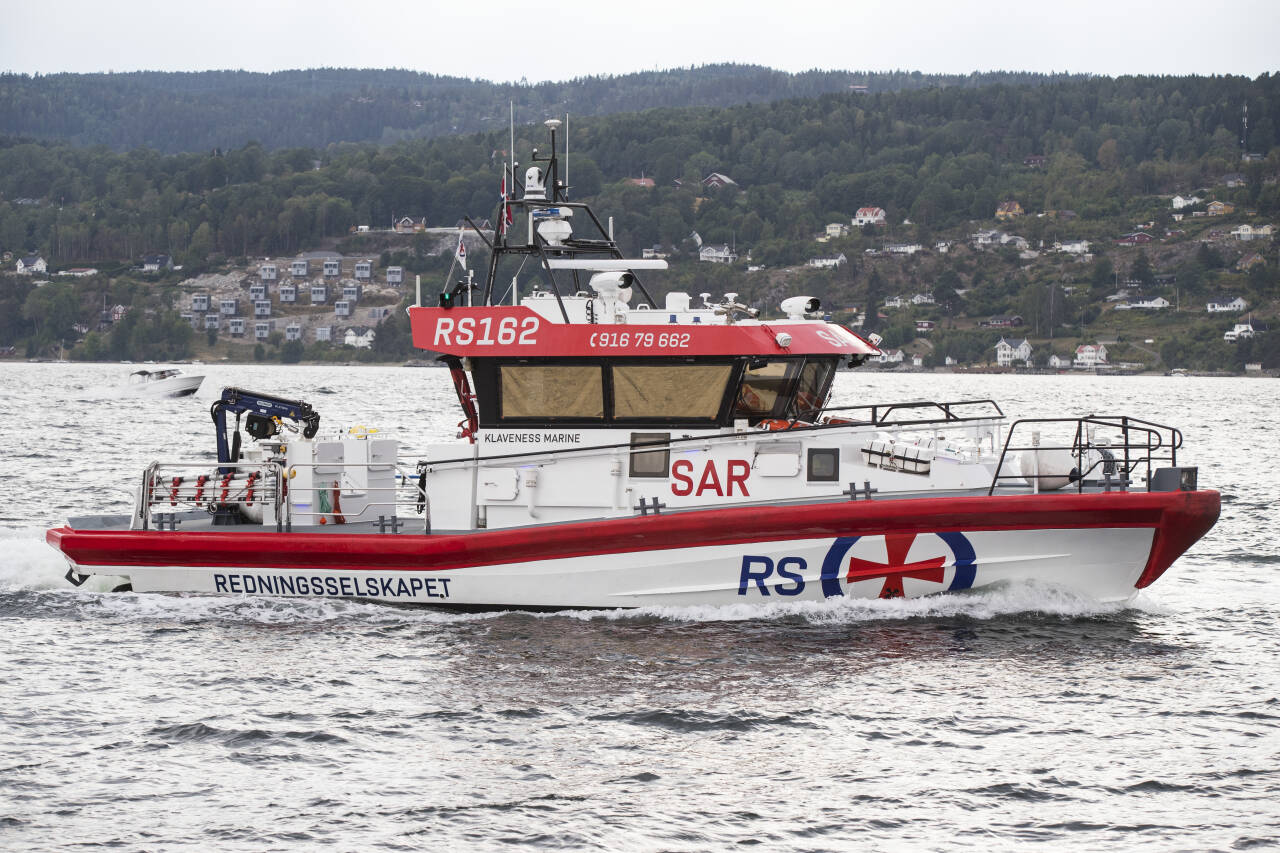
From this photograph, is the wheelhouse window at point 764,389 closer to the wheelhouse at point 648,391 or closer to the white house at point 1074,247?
the wheelhouse at point 648,391

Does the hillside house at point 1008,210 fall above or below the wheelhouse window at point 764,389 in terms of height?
above

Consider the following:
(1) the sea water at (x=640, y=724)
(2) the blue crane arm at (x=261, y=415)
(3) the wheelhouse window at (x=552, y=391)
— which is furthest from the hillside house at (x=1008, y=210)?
(3) the wheelhouse window at (x=552, y=391)

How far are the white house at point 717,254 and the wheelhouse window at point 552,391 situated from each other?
108922 mm

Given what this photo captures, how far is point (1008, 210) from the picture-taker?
167 meters

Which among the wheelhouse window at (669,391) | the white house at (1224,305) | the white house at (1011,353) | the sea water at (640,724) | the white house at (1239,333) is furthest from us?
the white house at (1224,305)

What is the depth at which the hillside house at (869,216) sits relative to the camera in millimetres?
161000

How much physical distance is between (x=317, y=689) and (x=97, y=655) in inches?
102

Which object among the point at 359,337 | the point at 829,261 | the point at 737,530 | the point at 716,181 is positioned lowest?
the point at 737,530

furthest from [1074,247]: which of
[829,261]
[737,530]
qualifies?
[737,530]

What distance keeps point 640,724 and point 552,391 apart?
3.92 m

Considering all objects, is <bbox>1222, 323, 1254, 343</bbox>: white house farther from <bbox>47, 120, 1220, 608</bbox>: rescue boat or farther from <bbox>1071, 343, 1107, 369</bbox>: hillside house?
<bbox>47, 120, 1220, 608</bbox>: rescue boat

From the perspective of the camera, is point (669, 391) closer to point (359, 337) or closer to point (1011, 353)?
point (1011, 353)

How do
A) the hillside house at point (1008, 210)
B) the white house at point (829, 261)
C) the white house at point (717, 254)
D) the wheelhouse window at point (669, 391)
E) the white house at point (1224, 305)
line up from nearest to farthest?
the wheelhouse window at point (669, 391) < the white house at point (717, 254) < the white house at point (1224, 305) < the white house at point (829, 261) < the hillside house at point (1008, 210)

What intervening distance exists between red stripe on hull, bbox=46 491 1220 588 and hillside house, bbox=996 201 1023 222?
160 meters
